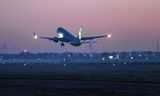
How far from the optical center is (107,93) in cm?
5547

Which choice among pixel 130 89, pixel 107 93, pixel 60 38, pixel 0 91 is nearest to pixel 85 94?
pixel 107 93

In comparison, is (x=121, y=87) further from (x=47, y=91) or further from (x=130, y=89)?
(x=47, y=91)

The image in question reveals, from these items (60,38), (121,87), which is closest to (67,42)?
(60,38)

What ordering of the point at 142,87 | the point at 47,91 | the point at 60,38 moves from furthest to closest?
the point at 60,38 → the point at 142,87 → the point at 47,91

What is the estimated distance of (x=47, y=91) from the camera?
58.4 m

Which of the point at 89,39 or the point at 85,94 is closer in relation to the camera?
the point at 85,94

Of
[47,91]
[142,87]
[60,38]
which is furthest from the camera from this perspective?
[60,38]

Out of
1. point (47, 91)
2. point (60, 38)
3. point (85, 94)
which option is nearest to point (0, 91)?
point (47, 91)

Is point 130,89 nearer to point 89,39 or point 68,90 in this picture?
point 68,90

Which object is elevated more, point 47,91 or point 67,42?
point 67,42

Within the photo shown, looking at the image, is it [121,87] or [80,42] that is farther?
[80,42]

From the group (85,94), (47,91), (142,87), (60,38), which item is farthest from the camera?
(60,38)

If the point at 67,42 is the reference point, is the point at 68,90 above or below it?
below

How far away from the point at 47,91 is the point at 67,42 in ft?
273
